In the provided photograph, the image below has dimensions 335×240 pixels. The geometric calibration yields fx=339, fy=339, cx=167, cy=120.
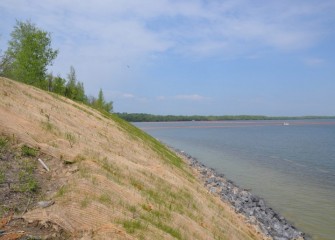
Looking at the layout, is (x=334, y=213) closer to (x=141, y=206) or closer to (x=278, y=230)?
(x=278, y=230)

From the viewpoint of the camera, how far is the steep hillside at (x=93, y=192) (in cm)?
877

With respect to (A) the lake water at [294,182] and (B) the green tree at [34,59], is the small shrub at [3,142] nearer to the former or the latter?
(A) the lake water at [294,182]

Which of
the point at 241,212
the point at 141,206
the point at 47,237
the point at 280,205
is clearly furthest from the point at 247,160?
the point at 47,237

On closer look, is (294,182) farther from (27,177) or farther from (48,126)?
(27,177)

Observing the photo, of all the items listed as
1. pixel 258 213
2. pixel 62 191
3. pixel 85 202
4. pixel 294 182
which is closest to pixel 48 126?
pixel 62 191

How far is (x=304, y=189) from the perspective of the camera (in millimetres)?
29688

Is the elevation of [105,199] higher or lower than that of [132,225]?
higher

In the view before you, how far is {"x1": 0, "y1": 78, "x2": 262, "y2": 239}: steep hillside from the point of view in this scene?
8768mm

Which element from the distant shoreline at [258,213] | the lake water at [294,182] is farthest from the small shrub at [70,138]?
the lake water at [294,182]

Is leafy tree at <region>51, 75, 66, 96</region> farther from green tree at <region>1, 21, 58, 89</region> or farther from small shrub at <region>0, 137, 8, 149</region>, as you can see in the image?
small shrub at <region>0, 137, 8, 149</region>

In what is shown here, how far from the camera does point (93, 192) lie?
1014cm

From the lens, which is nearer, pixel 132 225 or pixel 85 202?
pixel 132 225

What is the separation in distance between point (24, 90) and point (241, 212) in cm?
1531

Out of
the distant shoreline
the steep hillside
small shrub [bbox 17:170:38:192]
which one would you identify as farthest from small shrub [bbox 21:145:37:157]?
the distant shoreline
